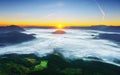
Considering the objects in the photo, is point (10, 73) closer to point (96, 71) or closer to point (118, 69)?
point (96, 71)

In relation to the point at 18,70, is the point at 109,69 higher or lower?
lower

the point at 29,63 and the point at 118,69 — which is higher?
the point at 29,63

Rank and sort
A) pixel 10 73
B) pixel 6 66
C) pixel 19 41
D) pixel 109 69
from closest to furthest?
1. pixel 10 73
2. pixel 6 66
3. pixel 109 69
4. pixel 19 41

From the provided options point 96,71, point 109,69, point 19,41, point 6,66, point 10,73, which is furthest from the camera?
point 19,41

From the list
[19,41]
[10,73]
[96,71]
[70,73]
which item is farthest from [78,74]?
[19,41]

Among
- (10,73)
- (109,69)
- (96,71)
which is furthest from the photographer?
(109,69)

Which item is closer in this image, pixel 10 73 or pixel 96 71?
pixel 10 73

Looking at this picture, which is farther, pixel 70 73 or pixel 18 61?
pixel 18 61

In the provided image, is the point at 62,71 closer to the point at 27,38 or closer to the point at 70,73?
the point at 70,73

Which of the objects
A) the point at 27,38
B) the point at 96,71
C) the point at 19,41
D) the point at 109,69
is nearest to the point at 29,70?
the point at 96,71
